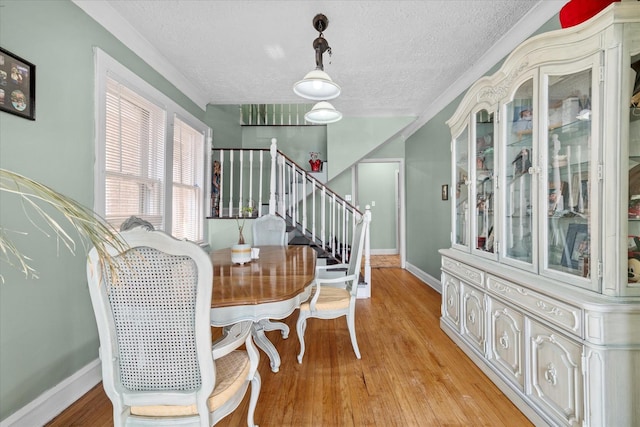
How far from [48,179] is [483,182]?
3.02 metres

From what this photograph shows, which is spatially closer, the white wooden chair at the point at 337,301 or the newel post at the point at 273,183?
the white wooden chair at the point at 337,301

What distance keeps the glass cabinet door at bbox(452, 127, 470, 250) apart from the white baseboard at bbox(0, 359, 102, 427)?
306 centimetres

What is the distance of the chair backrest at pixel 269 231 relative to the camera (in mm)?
3529

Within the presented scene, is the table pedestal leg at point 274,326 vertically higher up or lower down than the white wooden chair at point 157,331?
lower down

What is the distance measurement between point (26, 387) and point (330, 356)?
1.90 meters

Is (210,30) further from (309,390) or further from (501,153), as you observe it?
(309,390)

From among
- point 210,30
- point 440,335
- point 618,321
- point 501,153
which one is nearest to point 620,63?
point 501,153

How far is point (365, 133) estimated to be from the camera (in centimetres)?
518

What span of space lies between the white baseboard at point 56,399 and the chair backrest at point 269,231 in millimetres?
1813

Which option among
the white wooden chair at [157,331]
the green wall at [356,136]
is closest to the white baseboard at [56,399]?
the white wooden chair at [157,331]

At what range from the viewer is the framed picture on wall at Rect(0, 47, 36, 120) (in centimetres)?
153

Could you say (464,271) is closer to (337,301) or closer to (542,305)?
(542,305)

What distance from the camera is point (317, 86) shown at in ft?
7.17

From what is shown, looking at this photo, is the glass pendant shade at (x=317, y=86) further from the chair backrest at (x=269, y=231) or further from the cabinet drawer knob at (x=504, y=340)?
the cabinet drawer knob at (x=504, y=340)
